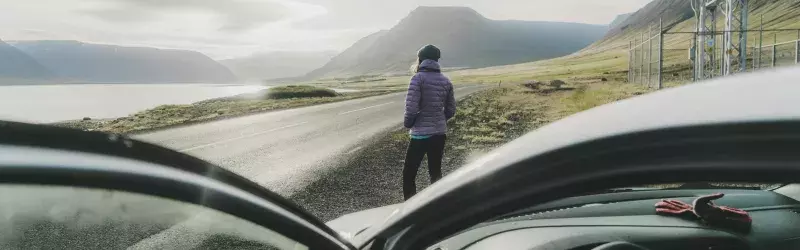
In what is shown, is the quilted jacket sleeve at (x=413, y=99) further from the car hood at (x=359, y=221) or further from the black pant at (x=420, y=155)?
the car hood at (x=359, y=221)

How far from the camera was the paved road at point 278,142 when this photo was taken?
10008 millimetres

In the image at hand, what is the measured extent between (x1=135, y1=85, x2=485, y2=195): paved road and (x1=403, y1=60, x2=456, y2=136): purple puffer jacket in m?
2.87

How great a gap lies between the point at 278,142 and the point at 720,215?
1362 centimetres

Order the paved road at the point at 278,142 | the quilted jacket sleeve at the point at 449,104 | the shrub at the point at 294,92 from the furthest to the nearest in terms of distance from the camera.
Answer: the shrub at the point at 294,92
the paved road at the point at 278,142
the quilted jacket sleeve at the point at 449,104

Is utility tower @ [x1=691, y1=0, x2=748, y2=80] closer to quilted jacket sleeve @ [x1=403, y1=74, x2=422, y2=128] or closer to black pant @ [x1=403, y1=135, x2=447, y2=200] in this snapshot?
black pant @ [x1=403, y1=135, x2=447, y2=200]

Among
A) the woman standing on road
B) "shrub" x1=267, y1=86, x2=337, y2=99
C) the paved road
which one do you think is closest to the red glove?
the woman standing on road

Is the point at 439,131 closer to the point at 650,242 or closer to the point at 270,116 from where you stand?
the point at 650,242

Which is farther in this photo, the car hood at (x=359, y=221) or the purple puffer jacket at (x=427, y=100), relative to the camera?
the purple puffer jacket at (x=427, y=100)

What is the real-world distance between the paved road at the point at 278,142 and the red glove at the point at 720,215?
6.99m

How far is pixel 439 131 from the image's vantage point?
19.9ft

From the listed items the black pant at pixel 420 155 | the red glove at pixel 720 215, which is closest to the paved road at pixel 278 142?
the black pant at pixel 420 155

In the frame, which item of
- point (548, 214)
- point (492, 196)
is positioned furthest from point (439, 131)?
point (492, 196)

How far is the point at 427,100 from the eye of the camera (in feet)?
19.2

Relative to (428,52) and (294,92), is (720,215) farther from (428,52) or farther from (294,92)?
(294,92)
